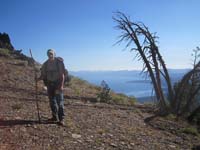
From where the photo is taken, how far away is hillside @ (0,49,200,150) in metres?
7.66

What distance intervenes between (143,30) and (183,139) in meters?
7.91

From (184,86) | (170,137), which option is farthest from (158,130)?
(184,86)

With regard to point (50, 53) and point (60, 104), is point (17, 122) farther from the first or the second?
point (50, 53)

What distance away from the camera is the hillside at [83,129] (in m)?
7.66

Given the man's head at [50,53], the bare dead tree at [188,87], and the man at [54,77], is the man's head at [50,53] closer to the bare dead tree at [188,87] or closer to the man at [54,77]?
the man at [54,77]

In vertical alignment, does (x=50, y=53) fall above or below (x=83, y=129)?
above

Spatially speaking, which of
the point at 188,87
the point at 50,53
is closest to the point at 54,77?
the point at 50,53

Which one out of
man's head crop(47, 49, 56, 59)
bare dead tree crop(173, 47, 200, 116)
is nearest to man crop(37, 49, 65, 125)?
man's head crop(47, 49, 56, 59)

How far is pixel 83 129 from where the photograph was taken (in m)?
9.09

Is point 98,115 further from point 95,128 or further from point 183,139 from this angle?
point 183,139

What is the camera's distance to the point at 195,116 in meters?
15.3

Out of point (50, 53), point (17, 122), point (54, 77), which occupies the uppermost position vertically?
point (50, 53)

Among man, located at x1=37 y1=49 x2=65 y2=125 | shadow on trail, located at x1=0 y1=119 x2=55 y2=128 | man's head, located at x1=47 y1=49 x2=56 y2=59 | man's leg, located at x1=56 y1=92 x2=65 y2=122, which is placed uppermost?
man's head, located at x1=47 y1=49 x2=56 y2=59

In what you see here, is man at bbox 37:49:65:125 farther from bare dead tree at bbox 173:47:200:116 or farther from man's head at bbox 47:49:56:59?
bare dead tree at bbox 173:47:200:116
